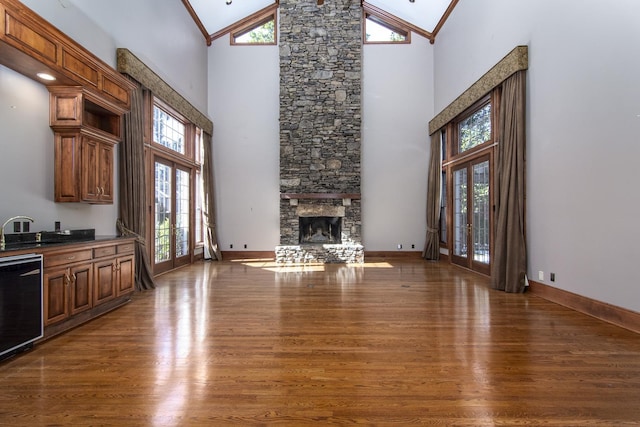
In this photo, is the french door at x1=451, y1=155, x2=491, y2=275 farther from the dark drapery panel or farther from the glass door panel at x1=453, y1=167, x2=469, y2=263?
the dark drapery panel

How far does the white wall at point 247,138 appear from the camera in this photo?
839 cm

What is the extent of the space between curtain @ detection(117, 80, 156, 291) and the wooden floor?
0.91 meters

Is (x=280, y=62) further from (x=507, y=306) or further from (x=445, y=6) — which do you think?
(x=507, y=306)

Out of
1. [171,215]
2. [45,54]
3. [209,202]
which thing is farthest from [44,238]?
[209,202]

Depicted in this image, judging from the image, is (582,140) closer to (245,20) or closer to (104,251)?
(104,251)

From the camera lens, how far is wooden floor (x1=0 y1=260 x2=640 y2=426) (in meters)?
1.84

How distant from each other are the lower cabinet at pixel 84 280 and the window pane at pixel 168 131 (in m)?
2.90

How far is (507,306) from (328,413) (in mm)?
3109

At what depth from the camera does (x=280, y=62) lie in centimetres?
827

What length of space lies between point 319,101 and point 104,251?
6.21 m

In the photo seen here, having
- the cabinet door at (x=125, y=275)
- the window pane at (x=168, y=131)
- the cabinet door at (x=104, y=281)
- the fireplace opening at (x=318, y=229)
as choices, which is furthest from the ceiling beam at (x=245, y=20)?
the cabinet door at (x=104, y=281)

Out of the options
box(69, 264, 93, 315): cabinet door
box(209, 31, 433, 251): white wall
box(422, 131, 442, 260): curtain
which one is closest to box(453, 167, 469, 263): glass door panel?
box(422, 131, 442, 260): curtain

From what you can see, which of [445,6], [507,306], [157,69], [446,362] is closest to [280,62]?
[157,69]

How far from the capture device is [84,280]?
3.29 metres
